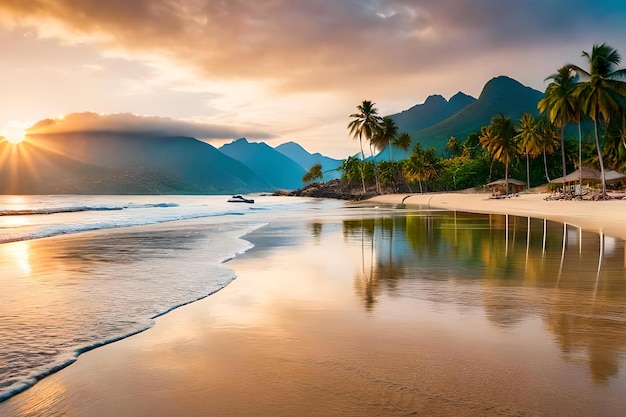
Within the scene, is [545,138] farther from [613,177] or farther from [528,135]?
[613,177]

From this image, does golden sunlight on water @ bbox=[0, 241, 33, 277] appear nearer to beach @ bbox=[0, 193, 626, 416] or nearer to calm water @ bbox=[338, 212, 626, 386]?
beach @ bbox=[0, 193, 626, 416]

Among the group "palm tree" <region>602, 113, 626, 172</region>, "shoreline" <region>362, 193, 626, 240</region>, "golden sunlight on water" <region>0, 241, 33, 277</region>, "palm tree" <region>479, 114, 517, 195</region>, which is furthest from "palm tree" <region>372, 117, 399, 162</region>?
"golden sunlight on water" <region>0, 241, 33, 277</region>

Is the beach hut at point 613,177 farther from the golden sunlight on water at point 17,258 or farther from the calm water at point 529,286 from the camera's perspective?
the golden sunlight on water at point 17,258

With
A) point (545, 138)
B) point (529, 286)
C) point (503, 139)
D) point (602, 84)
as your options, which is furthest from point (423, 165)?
point (529, 286)

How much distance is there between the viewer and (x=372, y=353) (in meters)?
5.16

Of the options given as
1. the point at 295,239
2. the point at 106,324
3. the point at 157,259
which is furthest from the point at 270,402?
the point at 295,239

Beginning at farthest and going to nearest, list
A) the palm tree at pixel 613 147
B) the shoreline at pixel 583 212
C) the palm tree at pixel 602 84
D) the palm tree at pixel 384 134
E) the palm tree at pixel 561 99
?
the palm tree at pixel 384 134 → the palm tree at pixel 613 147 → the palm tree at pixel 561 99 → the palm tree at pixel 602 84 → the shoreline at pixel 583 212

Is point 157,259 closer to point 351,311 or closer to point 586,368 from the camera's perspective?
point 351,311

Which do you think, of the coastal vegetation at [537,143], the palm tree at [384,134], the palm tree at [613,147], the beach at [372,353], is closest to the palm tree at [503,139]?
the coastal vegetation at [537,143]

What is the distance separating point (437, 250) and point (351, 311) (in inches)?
321

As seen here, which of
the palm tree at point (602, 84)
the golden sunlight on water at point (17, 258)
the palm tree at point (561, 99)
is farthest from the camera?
the palm tree at point (561, 99)

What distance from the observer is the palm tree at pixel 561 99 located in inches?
Result: 1986

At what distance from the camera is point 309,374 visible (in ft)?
15.1

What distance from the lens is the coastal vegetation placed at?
44.6m
